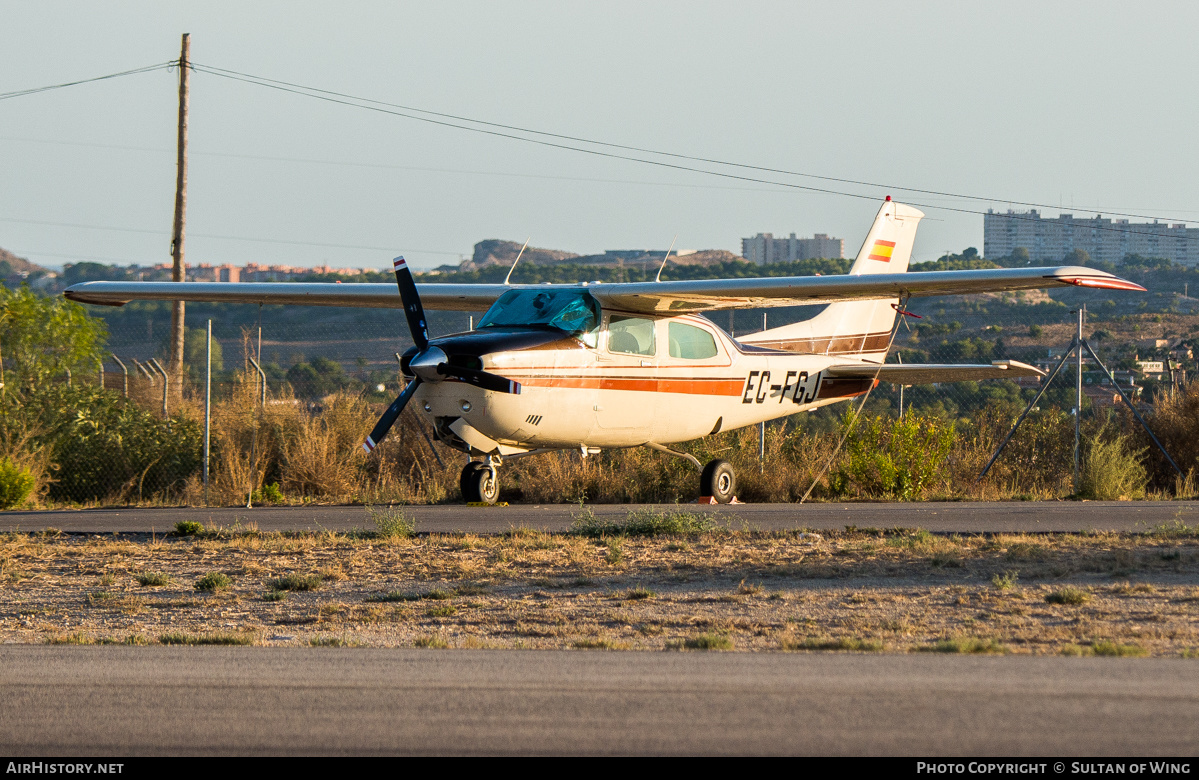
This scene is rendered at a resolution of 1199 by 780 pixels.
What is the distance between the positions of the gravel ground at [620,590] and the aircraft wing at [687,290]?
3.23 meters

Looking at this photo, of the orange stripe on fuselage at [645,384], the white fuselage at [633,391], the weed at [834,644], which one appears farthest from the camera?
the orange stripe on fuselage at [645,384]

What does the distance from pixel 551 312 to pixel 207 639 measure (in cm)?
875

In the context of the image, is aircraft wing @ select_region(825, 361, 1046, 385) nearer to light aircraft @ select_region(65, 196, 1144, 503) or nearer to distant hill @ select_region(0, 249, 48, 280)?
light aircraft @ select_region(65, 196, 1144, 503)

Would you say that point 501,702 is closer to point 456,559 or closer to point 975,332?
point 456,559

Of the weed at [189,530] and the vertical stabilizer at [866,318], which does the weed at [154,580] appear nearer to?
the weed at [189,530]

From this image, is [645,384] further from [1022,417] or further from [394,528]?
[1022,417]

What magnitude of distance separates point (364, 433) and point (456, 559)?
9357 millimetres

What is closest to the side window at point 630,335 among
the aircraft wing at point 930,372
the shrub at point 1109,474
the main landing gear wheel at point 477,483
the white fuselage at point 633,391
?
the white fuselage at point 633,391

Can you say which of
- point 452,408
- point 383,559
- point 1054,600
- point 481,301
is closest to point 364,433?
point 481,301

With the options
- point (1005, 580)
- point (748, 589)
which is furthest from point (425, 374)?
point (1005, 580)

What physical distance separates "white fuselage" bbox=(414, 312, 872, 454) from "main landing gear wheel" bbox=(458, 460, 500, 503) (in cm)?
83

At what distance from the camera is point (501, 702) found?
18.5 feet

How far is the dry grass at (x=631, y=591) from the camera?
7.70 m

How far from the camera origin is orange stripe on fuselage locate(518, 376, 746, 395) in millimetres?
15336
